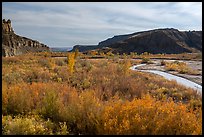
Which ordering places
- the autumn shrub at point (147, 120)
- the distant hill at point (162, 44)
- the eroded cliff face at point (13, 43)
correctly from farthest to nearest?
the distant hill at point (162, 44)
the eroded cliff face at point (13, 43)
the autumn shrub at point (147, 120)

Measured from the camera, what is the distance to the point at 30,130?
263 inches

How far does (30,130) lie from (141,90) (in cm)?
708

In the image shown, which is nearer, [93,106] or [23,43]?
[93,106]

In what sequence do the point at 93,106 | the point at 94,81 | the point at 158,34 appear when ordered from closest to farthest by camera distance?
1. the point at 93,106
2. the point at 94,81
3. the point at 158,34

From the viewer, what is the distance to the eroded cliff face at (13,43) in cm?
5438

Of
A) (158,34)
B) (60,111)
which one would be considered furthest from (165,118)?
(158,34)

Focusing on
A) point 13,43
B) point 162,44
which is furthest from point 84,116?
point 162,44

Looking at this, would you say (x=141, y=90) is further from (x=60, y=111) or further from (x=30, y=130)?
(x=30, y=130)

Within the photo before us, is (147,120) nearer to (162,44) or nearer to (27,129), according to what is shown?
(27,129)

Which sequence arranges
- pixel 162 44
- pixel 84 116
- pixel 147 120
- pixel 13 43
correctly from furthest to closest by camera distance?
pixel 162 44, pixel 13 43, pixel 84 116, pixel 147 120

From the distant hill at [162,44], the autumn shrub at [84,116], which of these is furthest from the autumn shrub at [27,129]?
the distant hill at [162,44]

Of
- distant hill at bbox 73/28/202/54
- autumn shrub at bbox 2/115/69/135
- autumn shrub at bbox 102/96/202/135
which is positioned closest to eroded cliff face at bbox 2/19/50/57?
distant hill at bbox 73/28/202/54

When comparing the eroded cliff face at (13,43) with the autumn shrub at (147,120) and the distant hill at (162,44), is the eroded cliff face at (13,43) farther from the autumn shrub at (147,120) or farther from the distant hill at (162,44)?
the autumn shrub at (147,120)

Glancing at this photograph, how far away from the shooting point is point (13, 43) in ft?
202
